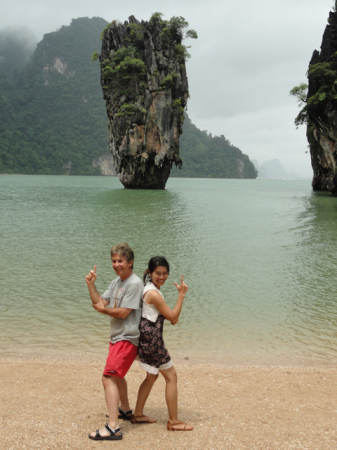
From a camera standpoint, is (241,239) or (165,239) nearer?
(165,239)

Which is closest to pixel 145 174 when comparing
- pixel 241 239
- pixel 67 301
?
pixel 241 239

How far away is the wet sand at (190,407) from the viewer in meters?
2.99

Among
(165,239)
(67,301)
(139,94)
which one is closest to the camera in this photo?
(67,301)

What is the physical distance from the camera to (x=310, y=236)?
605 inches

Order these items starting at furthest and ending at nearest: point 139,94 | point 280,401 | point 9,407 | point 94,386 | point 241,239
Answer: point 139,94, point 241,239, point 94,386, point 280,401, point 9,407

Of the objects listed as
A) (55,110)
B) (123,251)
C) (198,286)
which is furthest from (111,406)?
(55,110)

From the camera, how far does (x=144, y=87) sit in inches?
1646

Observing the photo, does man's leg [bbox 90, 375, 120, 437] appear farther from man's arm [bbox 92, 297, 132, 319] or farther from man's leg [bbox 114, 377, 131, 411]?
man's arm [bbox 92, 297, 132, 319]

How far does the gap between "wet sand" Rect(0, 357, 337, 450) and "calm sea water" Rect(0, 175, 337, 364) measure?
64 cm

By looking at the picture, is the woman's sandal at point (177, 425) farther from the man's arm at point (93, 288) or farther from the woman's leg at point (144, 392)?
the man's arm at point (93, 288)

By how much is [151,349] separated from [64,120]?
490ft

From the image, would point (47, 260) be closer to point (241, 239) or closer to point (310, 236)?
point (241, 239)

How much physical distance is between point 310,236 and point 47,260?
35.3 feet

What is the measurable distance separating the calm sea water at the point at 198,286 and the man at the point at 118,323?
7.32 feet
